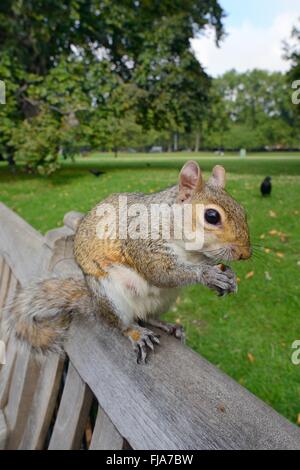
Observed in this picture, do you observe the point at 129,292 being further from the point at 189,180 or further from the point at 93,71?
the point at 93,71

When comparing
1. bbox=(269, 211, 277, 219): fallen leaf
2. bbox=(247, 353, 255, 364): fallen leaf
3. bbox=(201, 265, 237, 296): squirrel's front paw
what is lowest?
bbox=(247, 353, 255, 364): fallen leaf

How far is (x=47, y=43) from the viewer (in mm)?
6773

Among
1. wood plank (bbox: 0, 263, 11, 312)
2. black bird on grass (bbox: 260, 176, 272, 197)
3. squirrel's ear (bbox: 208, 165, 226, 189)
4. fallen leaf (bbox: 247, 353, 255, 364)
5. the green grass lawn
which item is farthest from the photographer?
black bird on grass (bbox: 260, 176, 272, 197)

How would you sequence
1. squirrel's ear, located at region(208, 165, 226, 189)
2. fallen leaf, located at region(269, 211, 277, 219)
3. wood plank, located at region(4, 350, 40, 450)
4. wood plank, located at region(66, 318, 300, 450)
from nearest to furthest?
wood plank, located at region(66, 318, 300, 450), squirrel's ear, located at region(208, 165, 226, 189), wood plank, located at region(4, 350, 40, 450), fallen leaf, located at region(269, 211, 277, 219)

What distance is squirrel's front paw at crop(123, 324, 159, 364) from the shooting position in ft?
1.95

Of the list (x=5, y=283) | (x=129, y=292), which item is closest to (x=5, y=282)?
(x=5, y=283)

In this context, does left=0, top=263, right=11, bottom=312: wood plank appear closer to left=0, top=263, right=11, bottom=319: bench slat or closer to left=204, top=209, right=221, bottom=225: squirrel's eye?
left=0, top=263, right=11, bottom=319: bench slat

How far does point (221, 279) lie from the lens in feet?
1.84

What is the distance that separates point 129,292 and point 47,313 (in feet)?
0.53

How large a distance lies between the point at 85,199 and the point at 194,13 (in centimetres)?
674

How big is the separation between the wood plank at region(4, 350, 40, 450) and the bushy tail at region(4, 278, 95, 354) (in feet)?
0.46

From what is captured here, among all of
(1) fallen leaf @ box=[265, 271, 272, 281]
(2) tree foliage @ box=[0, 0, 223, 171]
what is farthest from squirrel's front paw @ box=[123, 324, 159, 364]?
(2) tree foliage @ box=[0, 0, 223, 171]

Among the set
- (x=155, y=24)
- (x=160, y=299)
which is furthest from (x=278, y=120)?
(x=160, y=299)

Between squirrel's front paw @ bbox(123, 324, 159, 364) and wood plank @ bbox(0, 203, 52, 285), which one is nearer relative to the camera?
squirrel's front paw @ bbox(123, 324, 159, 364)
